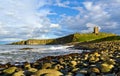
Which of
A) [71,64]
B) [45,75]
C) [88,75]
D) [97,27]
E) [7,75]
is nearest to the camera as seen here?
[45,75]

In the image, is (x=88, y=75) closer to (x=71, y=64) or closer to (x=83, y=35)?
(x=71, y=64)

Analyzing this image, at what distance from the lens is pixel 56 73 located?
9.76m

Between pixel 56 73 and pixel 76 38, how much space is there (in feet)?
532

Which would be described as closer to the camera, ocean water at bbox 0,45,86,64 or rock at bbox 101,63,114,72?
rock at bbox 101,63,114,72

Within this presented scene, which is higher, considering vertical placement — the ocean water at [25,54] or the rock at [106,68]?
the rock at [106,68]

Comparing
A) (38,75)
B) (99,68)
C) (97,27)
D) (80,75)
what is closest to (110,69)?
(99,68)

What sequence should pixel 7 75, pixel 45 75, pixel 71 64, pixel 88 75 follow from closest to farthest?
pixel 45 75
pixel 88 75
pixel 7 75
pixel 71 64

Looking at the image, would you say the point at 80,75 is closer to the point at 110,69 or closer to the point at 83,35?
the point at 110,69

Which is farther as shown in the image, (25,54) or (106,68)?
(25,54)

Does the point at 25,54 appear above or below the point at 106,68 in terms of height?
below

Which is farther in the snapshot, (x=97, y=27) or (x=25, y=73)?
(x=97, y=27)

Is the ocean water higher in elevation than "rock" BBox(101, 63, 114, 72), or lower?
lower

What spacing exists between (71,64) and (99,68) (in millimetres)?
2987

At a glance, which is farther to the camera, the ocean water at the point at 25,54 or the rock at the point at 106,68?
the ocean water at the point at 25,54
